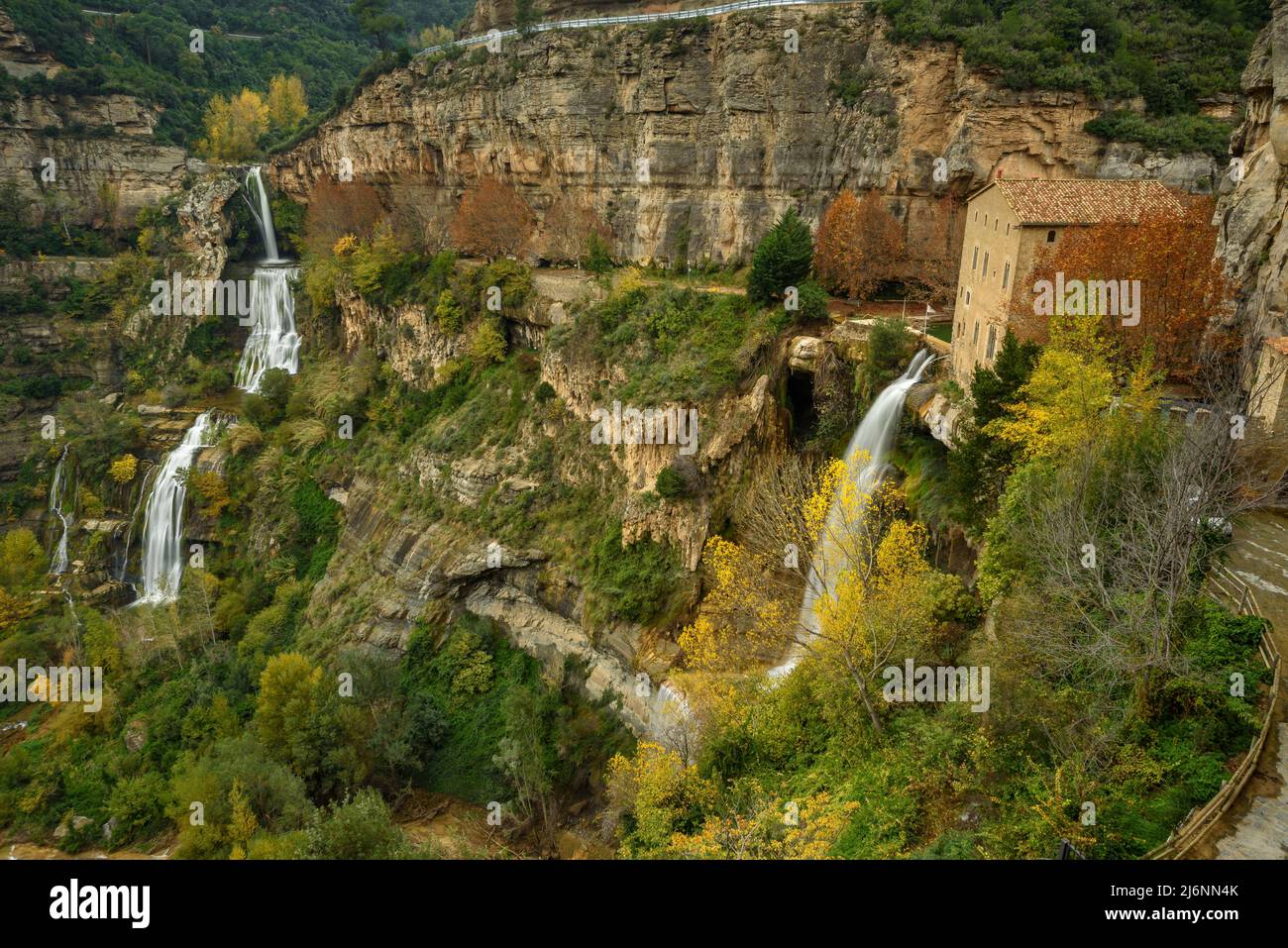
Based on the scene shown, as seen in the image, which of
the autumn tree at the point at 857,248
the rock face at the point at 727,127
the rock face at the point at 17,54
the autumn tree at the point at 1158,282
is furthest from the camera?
the rock face at the point at 17,54

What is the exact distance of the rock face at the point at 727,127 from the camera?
30.0 m

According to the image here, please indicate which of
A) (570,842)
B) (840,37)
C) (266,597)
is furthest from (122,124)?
(570,842)

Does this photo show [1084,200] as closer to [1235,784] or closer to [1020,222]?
[1020,222]

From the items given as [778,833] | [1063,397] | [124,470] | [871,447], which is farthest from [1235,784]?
[124,470]

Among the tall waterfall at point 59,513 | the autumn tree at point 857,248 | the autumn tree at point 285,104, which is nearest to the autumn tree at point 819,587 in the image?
the autumn tree at point 857,248

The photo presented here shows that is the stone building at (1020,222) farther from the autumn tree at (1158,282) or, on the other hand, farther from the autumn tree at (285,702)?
the autumn tree at (285,702)

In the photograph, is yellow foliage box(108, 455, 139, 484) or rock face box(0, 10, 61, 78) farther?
rock face box(0, 10, 61, 78)

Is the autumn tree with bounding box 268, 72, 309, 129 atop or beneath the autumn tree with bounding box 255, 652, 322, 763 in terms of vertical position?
atop

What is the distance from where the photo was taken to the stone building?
20.6 meters

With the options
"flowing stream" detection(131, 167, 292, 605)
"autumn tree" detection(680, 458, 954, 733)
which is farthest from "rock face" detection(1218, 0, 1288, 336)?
"flowing stream" detection(131, 167, 292, 605)

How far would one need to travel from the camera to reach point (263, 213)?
186ft

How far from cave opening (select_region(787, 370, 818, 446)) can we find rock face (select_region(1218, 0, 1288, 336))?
12548 mm

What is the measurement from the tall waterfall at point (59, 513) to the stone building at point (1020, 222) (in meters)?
45.9

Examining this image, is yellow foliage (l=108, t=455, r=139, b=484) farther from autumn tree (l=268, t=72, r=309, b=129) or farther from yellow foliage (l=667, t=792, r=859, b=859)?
yellow foliage (l=667, t=792, r=859, b=859)
